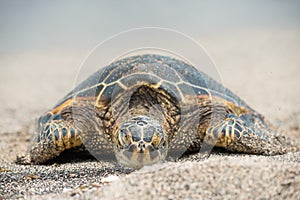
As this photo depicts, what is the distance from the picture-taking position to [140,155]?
11.7 feet

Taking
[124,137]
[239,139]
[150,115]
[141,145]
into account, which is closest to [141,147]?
[141,145]

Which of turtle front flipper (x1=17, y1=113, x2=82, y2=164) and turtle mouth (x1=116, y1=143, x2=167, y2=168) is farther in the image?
turtle front flipper (x1=17, y1=113, x2=82, y2=164)

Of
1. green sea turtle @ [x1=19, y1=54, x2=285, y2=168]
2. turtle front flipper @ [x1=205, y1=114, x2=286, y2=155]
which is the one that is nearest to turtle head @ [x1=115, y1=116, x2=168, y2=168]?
green sea turtle @ [x1=19, y1=54, x2=285, y2=168]

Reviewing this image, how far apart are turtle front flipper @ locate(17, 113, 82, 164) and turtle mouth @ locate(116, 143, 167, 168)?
1384 mm

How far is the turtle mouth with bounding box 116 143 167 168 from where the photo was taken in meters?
3.58

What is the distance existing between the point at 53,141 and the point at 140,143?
1703 millimetres

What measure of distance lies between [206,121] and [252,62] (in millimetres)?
16816

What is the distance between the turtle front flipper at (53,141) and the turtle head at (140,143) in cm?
113

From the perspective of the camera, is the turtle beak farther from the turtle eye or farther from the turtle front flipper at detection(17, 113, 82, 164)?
the turtle front flipper at detection(17, 113, 82, 164)

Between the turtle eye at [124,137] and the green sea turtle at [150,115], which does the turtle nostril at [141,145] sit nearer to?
the turtle eye at [124,137]

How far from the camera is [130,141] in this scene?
12.1 feet

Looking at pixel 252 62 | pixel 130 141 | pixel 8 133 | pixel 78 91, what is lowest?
pixel 8 133

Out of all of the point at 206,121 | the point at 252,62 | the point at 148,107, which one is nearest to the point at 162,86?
the point at 148,107

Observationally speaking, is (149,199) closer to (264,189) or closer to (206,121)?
(264,189)
